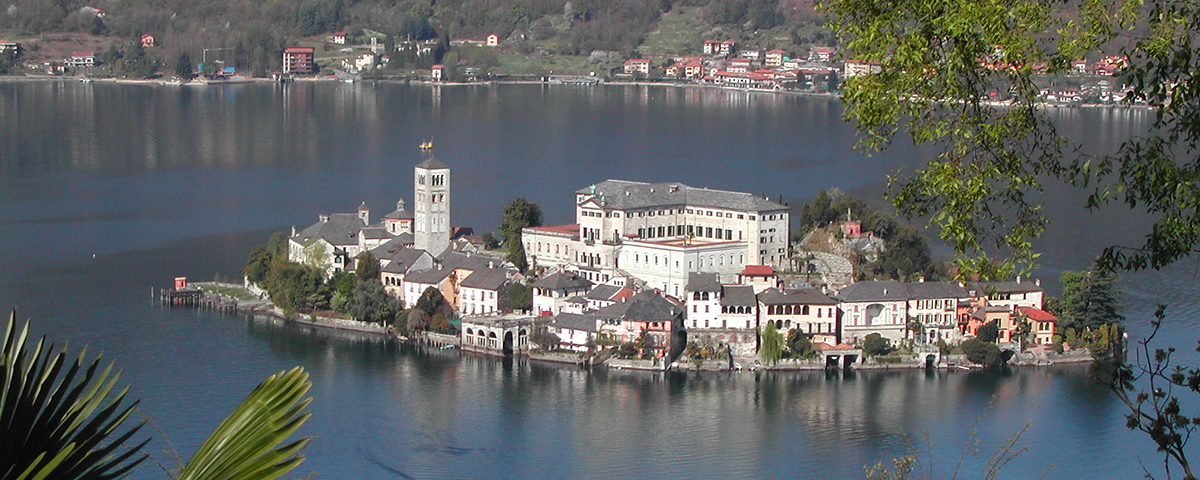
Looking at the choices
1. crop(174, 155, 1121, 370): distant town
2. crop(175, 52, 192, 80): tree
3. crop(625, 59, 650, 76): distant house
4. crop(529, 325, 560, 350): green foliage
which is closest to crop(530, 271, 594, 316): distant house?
crop(174, 155, 1121, 370): distant town

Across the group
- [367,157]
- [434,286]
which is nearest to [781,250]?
[434,286]

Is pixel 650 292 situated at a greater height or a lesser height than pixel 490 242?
lesser

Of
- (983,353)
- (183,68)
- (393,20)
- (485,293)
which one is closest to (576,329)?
(485,293)

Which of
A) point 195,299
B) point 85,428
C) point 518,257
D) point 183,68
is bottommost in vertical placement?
point 195,299

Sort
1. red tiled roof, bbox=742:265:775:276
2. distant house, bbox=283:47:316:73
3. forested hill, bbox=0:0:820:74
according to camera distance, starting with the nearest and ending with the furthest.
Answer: red tiled roof, bbox=742:265:775:276
distant house, bbox=283:47:316:73
forested hill, bbox=0:0:820:74

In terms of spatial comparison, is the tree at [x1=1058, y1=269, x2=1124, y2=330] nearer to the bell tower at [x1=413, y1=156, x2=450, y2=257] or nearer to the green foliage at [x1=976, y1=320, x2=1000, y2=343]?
the green foliage at [x1=976, y1=320, x2=1000, y2=343]

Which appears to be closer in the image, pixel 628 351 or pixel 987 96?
pixel 987 96

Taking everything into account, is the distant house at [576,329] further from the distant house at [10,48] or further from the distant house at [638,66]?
the distant house at [10,48]

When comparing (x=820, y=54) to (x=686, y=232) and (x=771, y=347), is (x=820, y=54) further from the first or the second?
(x=771, y=347)
